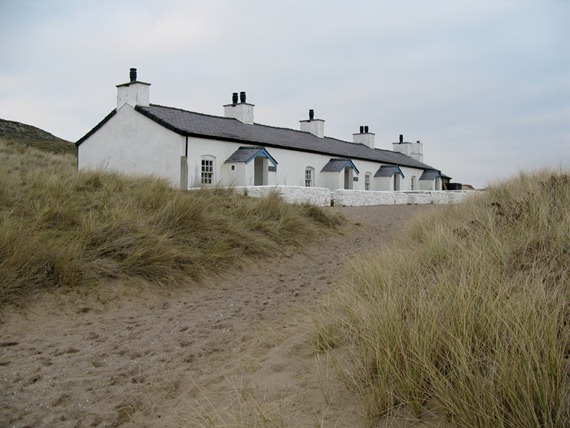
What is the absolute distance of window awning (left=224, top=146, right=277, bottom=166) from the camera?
2120 centimetres

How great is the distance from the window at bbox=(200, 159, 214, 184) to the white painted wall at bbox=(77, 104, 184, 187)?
3.96ft

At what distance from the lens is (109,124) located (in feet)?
74.1

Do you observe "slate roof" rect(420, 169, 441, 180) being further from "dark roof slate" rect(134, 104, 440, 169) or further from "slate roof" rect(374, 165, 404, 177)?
"slate roof" rect(374, 165, 404, 177)

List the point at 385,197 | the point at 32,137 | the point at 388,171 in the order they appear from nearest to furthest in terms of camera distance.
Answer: the point at 385,197
the point at 388,171
the point at 32,137

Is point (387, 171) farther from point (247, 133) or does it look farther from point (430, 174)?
point (247, 133)

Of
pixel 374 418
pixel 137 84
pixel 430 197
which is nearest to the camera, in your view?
pixel 374 418

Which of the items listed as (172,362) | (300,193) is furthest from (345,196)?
(172,362)

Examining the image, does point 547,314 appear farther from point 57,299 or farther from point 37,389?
point 57,299

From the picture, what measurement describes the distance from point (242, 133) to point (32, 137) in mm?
25300

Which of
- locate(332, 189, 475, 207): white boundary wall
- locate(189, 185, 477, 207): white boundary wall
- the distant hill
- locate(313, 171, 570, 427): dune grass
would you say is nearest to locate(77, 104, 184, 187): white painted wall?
locate(189, 185, 477, 207): white boundary wall

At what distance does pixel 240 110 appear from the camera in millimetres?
25656

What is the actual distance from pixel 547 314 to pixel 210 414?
2.33 metres

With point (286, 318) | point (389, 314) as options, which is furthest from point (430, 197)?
point (389, 314)

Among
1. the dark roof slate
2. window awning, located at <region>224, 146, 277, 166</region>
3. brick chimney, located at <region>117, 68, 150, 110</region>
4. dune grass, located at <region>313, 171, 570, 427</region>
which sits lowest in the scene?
dune grass, located at <region>313, 171, 570, 427</region>
